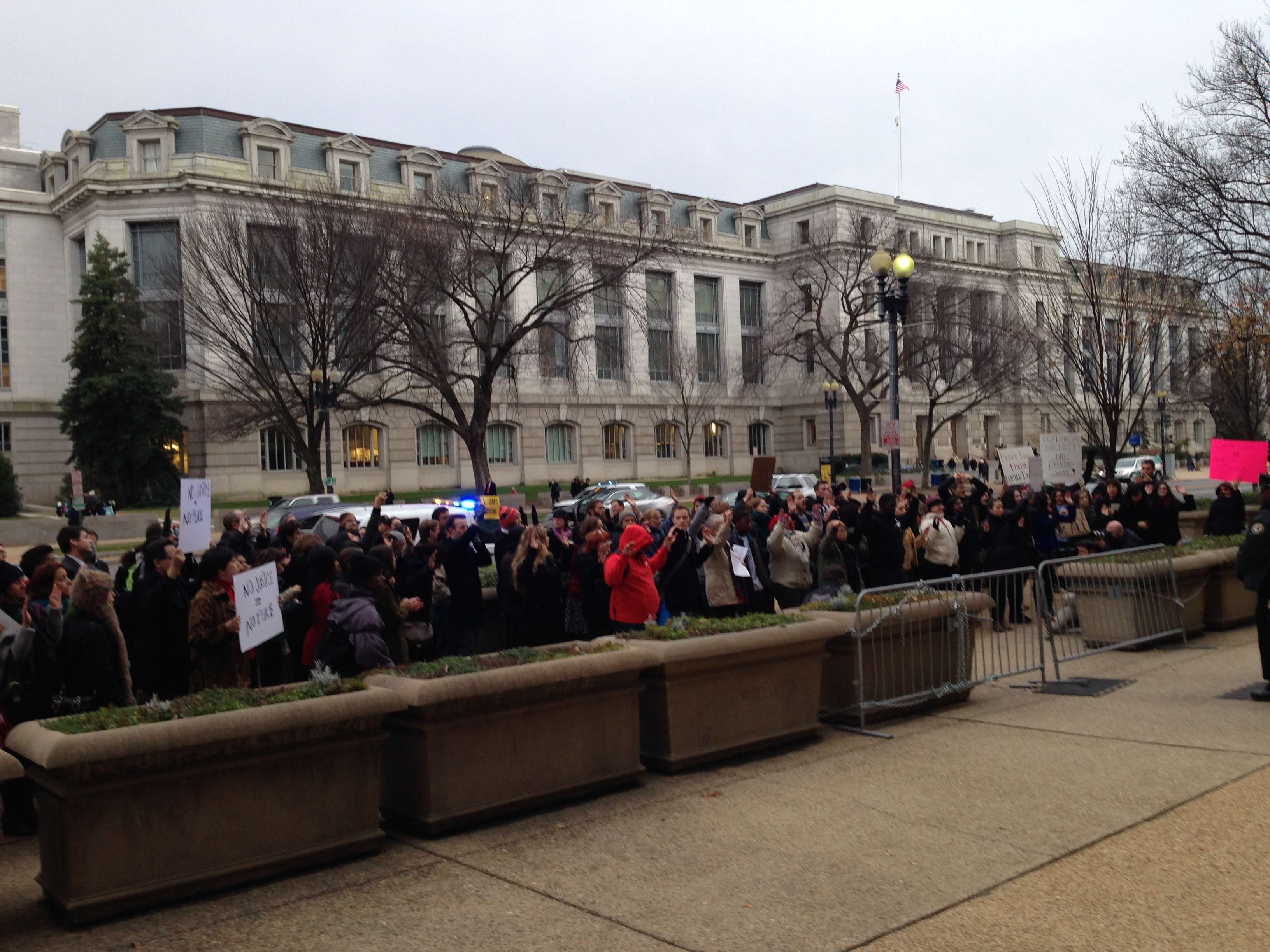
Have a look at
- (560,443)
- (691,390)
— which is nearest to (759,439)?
(691,390)

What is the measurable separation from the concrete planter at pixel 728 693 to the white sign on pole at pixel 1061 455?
11706 mm

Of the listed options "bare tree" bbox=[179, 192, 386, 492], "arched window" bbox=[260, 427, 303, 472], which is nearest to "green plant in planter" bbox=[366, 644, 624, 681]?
"bare tree" bbox=[179, 192, 386, 492]

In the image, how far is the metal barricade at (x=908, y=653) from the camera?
9.20m

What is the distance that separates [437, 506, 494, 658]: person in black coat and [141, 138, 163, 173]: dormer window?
164ft

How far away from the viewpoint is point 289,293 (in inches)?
1324

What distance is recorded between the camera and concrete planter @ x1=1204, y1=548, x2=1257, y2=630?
14.1m

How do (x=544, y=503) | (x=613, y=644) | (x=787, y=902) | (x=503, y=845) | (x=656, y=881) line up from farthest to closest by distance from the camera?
1. (x=544, y=503)
2. (x=613, y=644)
3. (x=503, y=845)
4. (x=656, y=881)
5. (x=787, y=902)

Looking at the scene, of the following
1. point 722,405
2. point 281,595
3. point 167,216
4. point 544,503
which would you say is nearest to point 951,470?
point 722,405

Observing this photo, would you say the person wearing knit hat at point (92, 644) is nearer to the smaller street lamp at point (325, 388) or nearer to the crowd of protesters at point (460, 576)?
the crowd of protesters at point (460, 576)

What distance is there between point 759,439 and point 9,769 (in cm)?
7519

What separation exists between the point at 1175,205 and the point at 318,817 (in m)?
22.2

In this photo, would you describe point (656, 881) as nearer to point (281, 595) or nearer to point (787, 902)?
point (787, 902)

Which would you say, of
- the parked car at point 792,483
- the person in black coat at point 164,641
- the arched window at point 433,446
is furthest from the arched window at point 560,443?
the person in black coat at point 164,641

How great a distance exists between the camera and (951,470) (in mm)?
71062
